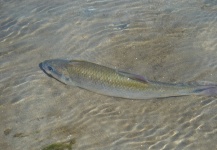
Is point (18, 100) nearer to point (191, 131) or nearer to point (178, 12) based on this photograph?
point (191, 131)

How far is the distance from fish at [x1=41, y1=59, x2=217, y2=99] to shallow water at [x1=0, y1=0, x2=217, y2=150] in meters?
0.31

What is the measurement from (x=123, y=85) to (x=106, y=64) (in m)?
1.36

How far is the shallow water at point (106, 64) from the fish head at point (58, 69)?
28 centimetres

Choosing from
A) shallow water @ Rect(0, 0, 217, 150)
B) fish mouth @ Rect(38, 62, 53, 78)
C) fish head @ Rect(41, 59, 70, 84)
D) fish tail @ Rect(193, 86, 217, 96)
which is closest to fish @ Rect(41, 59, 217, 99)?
fish tail @ Rect(193, 86, 217, 96)

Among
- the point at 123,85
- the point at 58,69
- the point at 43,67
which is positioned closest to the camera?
the point at 123,85

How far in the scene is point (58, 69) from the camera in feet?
21.7

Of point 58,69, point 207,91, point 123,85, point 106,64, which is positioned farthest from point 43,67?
point 207,91

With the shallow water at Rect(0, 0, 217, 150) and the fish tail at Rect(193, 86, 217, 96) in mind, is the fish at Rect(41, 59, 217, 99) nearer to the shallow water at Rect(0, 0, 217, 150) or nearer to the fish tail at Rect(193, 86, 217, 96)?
the fish tail at Rect(193, 86, 217, 96)

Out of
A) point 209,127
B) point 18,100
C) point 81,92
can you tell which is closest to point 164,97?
point 209,127

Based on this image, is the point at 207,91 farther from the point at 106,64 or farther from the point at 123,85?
the point at 106,64

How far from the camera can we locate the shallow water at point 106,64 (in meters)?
5.98

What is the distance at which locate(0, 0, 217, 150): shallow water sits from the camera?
598 centimetres

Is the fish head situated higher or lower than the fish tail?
higher

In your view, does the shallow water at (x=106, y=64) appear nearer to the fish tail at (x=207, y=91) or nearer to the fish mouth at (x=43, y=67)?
the fish mouth at (x=43, y=67)
